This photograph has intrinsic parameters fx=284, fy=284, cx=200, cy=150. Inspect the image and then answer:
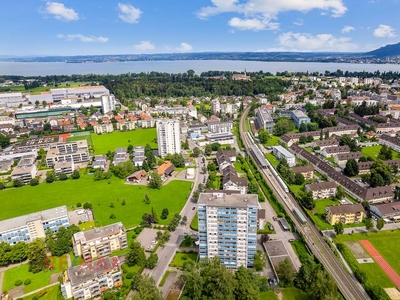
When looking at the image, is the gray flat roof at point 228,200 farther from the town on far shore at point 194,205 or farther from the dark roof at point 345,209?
the dark roof at point 345,209

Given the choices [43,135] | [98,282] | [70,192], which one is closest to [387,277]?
[98,282]

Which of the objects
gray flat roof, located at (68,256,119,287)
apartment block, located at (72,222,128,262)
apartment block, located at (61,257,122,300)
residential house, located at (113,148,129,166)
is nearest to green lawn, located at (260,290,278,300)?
apartment block, located at (61,257,122,300)

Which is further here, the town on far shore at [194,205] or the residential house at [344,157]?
the residential house at [344,157]

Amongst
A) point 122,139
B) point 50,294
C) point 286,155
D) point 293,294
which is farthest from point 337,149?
point 50,294

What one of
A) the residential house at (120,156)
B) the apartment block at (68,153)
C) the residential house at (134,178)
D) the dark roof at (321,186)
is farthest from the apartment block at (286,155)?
the apartment block at (68,153)

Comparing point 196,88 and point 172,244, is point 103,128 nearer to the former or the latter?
point 172,244

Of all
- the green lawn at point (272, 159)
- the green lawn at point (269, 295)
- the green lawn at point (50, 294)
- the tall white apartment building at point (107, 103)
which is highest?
the tall white apartment building at point (107, 103)

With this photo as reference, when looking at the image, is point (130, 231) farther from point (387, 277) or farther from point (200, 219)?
point (387, 277)
